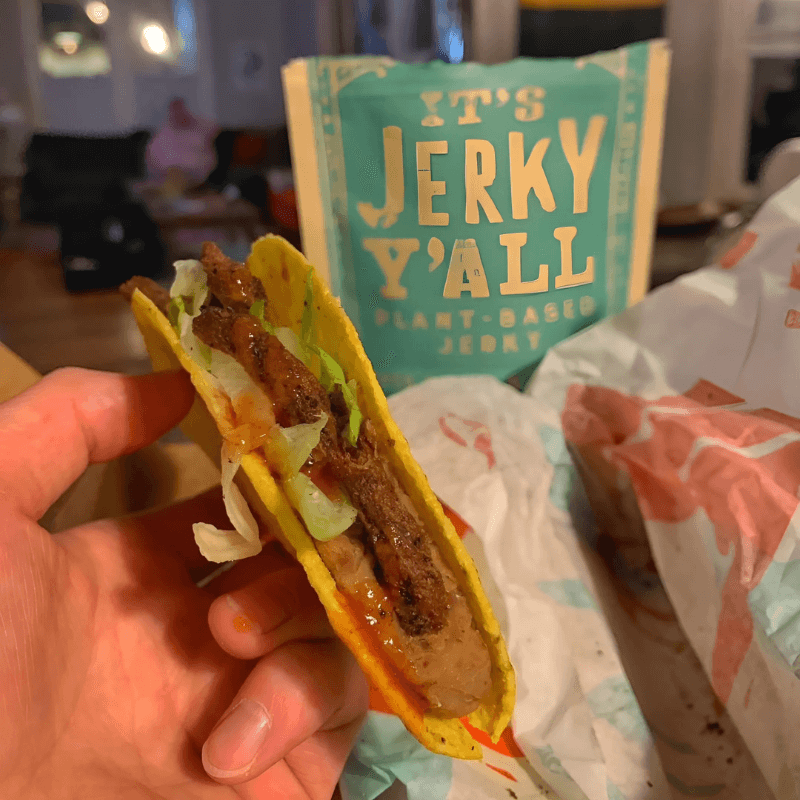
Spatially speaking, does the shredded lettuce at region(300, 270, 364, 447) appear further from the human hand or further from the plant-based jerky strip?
the human hand

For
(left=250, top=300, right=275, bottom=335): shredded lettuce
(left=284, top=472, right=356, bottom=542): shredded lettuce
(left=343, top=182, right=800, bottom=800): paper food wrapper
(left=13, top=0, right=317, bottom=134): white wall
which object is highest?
(left=13, top=0, right=317, bottom=134): white wall

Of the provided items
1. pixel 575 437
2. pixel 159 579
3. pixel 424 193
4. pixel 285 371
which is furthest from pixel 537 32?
pixel 159 579

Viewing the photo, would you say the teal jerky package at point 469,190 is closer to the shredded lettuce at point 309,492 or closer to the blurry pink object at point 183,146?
the blurry pink object at point 183,146

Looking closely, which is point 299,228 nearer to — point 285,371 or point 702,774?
point 285,371

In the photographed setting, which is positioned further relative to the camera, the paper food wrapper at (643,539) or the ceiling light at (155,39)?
the ceiling light at (155,39)

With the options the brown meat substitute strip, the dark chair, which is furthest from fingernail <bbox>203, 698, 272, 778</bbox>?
the dark chair

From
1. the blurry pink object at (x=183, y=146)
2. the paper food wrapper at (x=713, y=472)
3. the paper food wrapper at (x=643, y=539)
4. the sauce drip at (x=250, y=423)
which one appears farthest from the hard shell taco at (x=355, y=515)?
the blurry pink object at (x=183, y=146)
